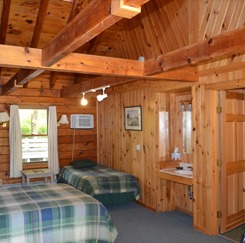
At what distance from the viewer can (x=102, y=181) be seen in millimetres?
4961

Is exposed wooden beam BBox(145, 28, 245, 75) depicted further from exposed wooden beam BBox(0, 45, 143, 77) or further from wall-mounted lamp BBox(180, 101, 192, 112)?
wall-mounted lamp BBox(180, 101, 192, 112)

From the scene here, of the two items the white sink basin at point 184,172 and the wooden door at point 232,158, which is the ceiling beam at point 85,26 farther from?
the white sink basin at point 184,172

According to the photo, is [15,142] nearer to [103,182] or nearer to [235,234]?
[103,182]

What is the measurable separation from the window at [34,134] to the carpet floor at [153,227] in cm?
231

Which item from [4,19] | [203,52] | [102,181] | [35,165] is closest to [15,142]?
[35,165]

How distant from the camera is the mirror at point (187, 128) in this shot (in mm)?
4898

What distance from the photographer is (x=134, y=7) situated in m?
1.56

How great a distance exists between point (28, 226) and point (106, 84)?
238cm

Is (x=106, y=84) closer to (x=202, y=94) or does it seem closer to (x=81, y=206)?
(x=202, y=94)

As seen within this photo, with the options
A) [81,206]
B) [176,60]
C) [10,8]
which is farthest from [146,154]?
[10,8]

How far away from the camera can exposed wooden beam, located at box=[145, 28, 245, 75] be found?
255 cm

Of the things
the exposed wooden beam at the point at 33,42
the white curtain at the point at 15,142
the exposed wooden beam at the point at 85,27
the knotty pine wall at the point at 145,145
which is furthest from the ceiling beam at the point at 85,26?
the white curtain at the point at 15,142

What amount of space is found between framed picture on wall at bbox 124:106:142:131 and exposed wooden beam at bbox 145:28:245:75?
1889 mm

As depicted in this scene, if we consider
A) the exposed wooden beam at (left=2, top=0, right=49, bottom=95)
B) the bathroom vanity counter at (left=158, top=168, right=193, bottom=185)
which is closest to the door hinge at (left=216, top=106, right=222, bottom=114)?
the bathroom vanity counter at (left=158, top=168, right=193, bottom=185)
